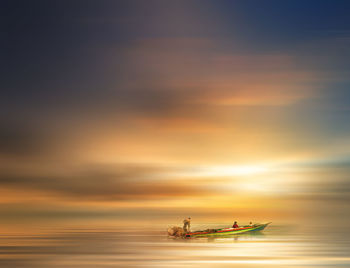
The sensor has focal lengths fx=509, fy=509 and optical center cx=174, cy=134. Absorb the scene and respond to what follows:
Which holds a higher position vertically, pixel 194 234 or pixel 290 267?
pixel 194 234

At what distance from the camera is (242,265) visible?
4653 centimetres

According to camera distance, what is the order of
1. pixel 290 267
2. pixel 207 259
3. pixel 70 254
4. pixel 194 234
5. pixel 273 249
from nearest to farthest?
pixel 290 267
pixel 207 259
pixel 70 254
pixel 273 249
pixel 194 234

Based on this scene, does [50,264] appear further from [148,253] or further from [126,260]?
[148,253]

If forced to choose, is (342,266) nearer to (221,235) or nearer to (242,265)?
(242,265)

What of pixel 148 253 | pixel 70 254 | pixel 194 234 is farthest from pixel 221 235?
pixel 70 254

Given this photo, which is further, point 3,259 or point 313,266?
point 3,259

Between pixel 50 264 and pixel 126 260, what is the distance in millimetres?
7518

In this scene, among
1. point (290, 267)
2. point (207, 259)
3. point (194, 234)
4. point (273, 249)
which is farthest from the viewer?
point (194, 234)

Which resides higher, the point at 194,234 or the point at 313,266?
the point at 194,234

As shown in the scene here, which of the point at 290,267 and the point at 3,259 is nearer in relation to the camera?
the point at 290,267

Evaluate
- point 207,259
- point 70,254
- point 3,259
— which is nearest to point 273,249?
point 207,259

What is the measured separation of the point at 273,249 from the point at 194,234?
1885 cm

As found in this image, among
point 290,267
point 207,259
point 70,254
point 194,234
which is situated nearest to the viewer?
point 290,267

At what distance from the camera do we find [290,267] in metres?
45.4
